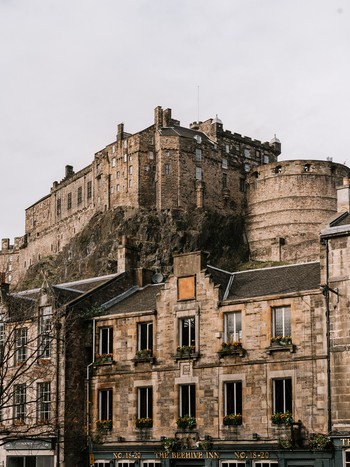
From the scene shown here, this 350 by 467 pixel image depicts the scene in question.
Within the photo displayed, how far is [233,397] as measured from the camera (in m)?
40.8

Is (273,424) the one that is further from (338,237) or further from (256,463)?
(338,237)

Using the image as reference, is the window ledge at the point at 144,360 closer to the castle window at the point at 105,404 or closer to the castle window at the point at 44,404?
the castle window at the point at 105,404

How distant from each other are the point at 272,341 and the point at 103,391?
9968 mm

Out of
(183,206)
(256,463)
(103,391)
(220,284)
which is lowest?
(256,463)

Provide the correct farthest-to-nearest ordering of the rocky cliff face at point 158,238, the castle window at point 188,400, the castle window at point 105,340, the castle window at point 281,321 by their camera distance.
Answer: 1. the rocky cliff face at point 158,238
2. the castle window at point 105,340
3. the castle window at point 188,400
4. the castle window at point 281,321

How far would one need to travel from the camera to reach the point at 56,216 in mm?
130875

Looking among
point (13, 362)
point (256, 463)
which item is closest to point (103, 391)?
point (13, 362)

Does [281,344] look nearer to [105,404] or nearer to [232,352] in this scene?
[232,352]

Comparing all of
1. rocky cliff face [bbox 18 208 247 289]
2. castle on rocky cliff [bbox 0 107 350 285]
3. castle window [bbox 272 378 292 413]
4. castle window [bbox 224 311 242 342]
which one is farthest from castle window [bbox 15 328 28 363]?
castle on rocky cliff [bbox 0 107 350 285]

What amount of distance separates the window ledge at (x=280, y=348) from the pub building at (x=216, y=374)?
2.0 inches

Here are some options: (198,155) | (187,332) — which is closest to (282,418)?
(187,332)

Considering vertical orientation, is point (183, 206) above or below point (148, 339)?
above

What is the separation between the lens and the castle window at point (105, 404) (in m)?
44.7

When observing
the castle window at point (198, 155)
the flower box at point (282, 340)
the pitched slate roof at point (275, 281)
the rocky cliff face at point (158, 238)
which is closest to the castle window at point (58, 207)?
the rocky cliff face at point (158, 238)
